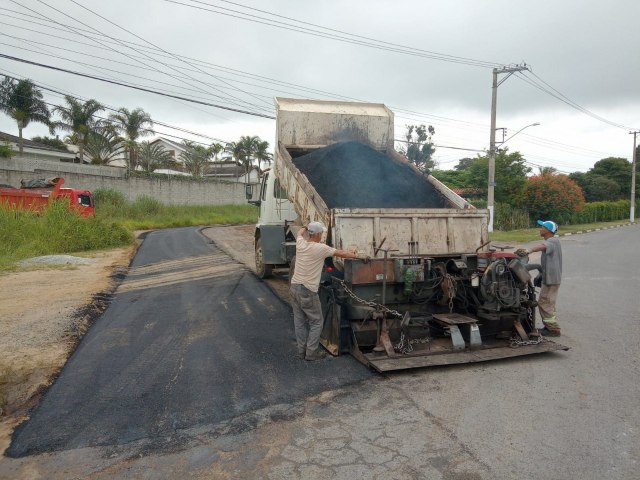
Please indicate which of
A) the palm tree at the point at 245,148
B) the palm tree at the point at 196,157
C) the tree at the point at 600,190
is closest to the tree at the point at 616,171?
the tree at the point at 600,190

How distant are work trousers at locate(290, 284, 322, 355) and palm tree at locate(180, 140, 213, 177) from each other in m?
43.3

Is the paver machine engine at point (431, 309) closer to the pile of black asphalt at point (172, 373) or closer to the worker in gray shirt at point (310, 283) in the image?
the worker in gray shirt at point (310, 283)

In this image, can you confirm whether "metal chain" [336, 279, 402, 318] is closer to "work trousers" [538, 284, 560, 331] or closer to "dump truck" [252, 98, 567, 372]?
"dump truck" [252, 98, 567, 372]

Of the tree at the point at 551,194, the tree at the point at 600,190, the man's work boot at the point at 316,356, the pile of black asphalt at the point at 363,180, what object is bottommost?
the man's work boot at the point at 316,356

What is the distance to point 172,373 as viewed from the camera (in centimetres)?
521

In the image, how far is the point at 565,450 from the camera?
3.60 metres

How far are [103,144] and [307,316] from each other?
4030cm

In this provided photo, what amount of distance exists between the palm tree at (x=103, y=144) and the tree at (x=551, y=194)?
31.2 m

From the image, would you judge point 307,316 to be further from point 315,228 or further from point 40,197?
point 40,197

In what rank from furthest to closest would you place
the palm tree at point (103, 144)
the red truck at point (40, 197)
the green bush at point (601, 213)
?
the palm tree at point (103, 144)
the green bush at point (601, 213)
the red truck at point (40, 197)

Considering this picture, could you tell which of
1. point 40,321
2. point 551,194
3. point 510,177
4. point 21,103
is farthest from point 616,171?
point 40,321

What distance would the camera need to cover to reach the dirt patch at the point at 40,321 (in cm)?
481

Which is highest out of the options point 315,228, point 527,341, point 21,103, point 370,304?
point 21,103

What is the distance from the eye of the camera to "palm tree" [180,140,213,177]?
155 feet
